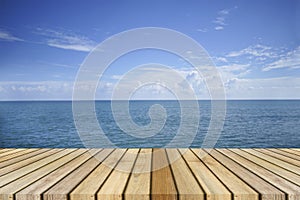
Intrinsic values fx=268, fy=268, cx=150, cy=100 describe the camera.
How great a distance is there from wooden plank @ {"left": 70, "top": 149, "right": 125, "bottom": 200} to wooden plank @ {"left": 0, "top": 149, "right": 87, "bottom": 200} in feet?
0.93

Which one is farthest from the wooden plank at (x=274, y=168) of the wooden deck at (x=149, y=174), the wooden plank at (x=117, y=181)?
the wooden plank at (x=117, y=181)

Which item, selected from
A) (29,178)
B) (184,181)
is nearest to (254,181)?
(184,181)

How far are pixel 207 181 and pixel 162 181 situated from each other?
0.24 metres

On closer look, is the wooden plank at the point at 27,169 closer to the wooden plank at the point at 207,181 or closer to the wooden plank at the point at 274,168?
the wooden plank at the point at 207,181

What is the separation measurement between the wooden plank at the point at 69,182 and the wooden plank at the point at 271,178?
1.03 meters

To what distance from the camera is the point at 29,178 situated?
1.53 m

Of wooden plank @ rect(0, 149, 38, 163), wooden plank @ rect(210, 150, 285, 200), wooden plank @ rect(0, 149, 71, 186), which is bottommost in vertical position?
wooden plank @ rect(210, 150, 285, 200)

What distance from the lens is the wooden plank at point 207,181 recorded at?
4.10 feet

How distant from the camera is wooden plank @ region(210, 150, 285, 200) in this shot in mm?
1247

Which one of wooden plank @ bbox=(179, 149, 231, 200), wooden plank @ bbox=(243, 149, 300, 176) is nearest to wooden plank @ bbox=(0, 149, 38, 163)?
wooden plank @ bbox=(179, 149, 231, 200)

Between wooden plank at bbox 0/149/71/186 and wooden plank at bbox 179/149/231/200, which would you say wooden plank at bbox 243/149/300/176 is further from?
wooden plank at bbox 0/149/71/186

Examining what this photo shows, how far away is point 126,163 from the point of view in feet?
6.26

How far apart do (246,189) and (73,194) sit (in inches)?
32.9

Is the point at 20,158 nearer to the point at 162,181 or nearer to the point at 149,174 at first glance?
the point at 149,174
